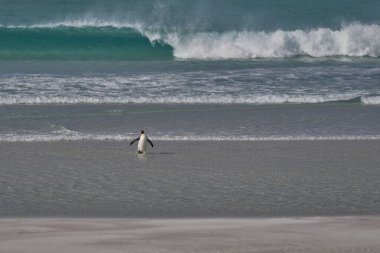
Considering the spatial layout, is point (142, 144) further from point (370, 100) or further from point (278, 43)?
point (278, 43)

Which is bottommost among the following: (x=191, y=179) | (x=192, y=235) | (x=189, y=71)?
(x=192, y=235)

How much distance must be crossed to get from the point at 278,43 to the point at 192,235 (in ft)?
61.6

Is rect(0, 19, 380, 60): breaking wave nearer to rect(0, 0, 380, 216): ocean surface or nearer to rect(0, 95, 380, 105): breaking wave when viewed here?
rect(0, 0, 380, 216): ocean surface

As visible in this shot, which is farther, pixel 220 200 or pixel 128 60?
pixel 128 60

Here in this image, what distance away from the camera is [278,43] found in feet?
98.2

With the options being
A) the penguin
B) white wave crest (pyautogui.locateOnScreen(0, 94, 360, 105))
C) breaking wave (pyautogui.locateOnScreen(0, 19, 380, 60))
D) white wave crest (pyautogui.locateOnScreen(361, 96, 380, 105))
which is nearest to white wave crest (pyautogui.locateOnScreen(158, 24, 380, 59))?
breaking wave (pyautogui.locateOnScreen(0, 19, 380, 60))

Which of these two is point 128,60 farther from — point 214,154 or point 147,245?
point 147,245

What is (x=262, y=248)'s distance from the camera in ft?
36.5

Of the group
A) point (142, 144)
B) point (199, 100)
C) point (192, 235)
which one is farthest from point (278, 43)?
point (192, 235)

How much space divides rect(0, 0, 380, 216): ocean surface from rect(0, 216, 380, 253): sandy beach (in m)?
1.32

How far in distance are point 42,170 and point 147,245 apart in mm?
4183

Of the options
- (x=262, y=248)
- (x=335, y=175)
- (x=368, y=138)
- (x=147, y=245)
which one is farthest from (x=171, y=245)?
(x=368, y=138)

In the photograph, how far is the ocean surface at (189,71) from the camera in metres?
18.5

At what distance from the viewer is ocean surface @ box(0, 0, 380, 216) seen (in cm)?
1845
